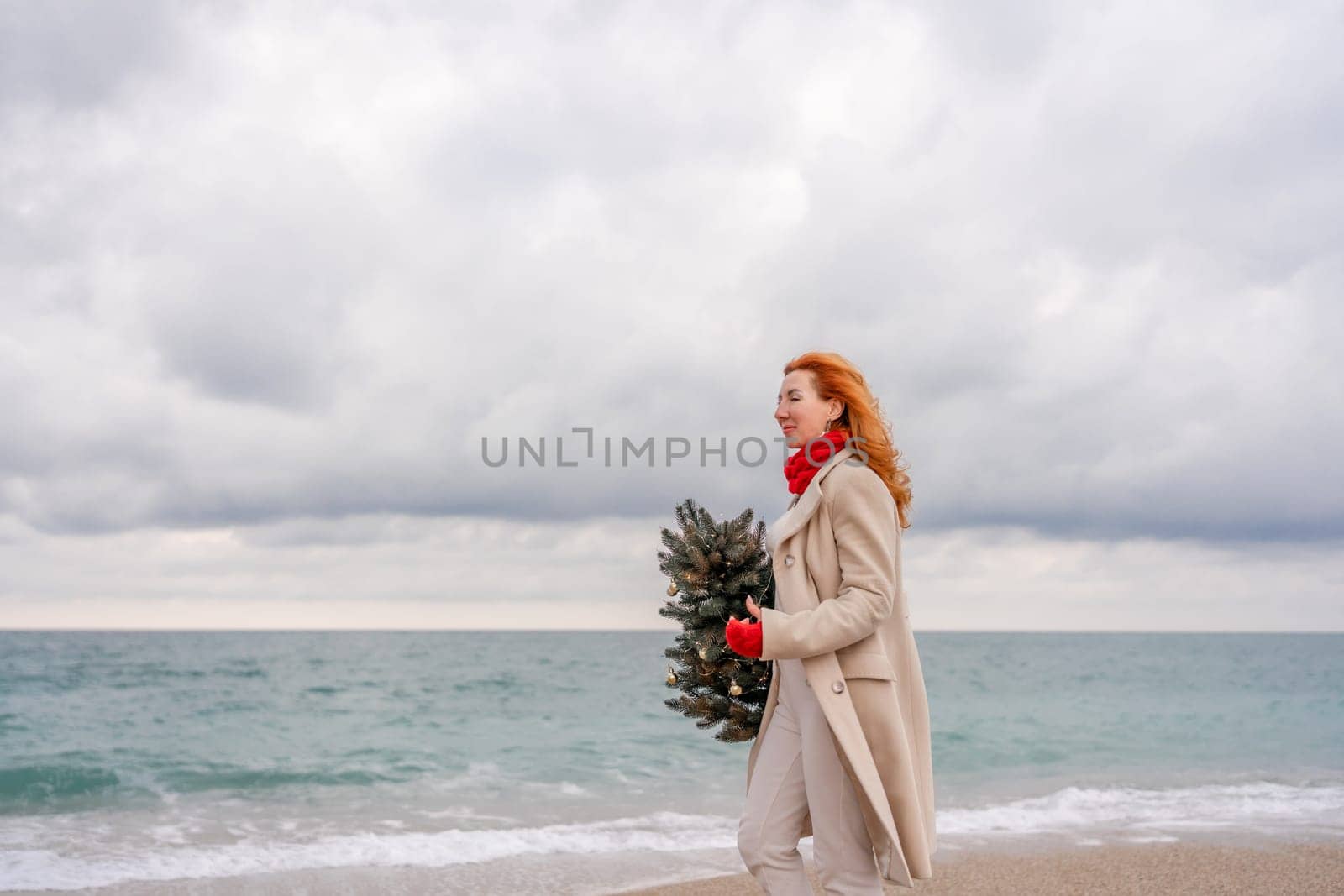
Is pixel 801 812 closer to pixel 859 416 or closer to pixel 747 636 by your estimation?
pixel 747 636

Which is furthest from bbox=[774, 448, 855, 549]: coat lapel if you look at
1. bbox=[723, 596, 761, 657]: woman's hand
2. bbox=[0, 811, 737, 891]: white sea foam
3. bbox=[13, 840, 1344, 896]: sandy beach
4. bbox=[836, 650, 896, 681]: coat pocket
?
bbox=[0, 811, 737, 891]: white sea foam

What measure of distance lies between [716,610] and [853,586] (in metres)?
0.74

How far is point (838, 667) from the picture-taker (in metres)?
2.88

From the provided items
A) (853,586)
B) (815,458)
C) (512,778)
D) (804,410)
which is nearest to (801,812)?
(853,586)

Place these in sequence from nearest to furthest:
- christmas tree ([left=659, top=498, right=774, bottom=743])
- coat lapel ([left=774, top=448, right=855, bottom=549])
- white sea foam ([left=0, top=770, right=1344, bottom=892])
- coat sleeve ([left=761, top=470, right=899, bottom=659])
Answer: coat sleeve ([left=761, top=470, right=899, bottom=659])
coat lapel ([left=774, top=448, right=855, bottom=549])
christmas tree ([left=659, top=498, right=774, bottom=743])
white sea foam ([left=0, top=770, right=1344, bottom=892])

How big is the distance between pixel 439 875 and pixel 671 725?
11.3 metres

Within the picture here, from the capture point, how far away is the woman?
2.82 metres

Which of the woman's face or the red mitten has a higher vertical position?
the woman's face

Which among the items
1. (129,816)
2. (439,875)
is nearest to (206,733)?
(129,816)

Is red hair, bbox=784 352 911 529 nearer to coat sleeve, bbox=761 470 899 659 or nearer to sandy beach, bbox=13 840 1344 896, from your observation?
coat sleeve, bbox=761 470 899 659

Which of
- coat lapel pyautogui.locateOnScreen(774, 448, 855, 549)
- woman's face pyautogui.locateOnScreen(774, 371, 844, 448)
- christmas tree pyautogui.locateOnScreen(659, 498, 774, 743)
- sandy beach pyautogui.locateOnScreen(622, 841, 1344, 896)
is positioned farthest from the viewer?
sandy beach pyautogui.locateOnScreen(622, 841, 1344, 896)

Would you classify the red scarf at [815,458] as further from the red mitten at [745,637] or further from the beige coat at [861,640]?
the red mitten at [745,637]

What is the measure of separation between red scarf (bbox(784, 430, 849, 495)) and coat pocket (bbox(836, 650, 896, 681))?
0.52m

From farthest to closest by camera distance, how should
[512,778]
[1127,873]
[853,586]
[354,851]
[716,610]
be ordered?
[512,778] → [354,851] → [1127,873] → [716,610] → [853,586]
